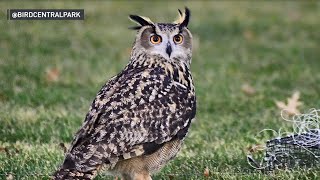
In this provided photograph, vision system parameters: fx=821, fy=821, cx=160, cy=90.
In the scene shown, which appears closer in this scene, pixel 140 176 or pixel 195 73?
pixel 140 176

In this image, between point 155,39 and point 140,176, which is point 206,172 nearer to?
point 140,176

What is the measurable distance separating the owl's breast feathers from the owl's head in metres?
0.10

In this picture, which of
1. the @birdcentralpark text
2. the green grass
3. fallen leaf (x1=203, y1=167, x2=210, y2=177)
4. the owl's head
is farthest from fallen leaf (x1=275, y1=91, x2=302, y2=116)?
the @birdcentralpark text

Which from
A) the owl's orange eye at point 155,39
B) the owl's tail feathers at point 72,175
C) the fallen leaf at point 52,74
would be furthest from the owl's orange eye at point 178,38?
the fallen leaf at point 52,74

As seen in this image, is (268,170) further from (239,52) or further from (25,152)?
(239,52)

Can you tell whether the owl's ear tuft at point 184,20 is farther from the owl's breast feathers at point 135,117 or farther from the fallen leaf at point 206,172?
the fallen leaf at point 206,172

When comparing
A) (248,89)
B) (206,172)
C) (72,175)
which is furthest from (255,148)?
(248,89)

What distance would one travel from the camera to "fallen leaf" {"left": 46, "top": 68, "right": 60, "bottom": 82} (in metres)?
11.0

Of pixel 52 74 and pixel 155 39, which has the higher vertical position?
pixel 52 74

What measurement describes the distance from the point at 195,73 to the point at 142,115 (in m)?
5.98

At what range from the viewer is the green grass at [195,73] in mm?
7418

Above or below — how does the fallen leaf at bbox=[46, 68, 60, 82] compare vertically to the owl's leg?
above

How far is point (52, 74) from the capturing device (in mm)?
11156

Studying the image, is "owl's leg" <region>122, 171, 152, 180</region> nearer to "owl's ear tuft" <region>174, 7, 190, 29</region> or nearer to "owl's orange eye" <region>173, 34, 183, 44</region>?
"owl's orange eye" <region>173, 34, 183, 44</region>
